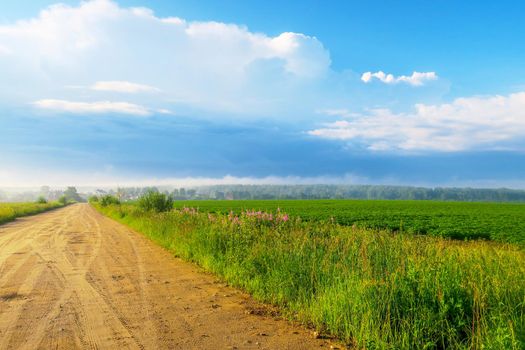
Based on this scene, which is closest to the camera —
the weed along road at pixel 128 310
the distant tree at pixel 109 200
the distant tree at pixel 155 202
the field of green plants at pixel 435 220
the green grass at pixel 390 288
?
the green grass at pixel 390 288

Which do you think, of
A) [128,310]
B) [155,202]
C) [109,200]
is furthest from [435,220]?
[109,200]

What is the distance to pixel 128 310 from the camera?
7.59 m

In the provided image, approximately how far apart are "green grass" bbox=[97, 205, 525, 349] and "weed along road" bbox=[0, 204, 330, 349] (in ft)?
1.87

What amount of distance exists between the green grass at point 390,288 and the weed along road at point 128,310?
1.87ft

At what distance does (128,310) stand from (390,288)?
16.1ft

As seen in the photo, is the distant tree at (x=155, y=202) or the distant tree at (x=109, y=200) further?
the distant tree at (x=109, y=200)

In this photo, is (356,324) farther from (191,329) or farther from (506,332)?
(191,329)

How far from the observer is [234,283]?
9.70 m

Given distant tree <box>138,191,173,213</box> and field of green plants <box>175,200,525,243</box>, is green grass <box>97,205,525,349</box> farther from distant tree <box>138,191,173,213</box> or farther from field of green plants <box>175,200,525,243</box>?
distant tree <box>138,191,173,213</box>

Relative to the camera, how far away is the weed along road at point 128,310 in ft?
20.0

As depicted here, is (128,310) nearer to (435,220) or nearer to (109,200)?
(435,220)

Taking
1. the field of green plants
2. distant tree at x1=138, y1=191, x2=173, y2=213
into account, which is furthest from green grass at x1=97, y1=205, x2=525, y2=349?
distant tree at x1=138, y1=191, x2=173, y2=213

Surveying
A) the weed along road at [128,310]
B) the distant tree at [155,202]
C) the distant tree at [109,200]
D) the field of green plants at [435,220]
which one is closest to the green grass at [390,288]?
the weed along road at [128,310]

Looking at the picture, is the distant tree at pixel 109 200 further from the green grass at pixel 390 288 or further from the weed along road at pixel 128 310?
the green grass at pixel 390 288
